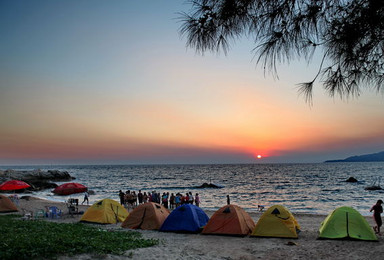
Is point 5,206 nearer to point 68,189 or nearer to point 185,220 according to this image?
point 68,189

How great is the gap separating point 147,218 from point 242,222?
5.10 m

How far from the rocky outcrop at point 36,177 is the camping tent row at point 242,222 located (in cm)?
4769

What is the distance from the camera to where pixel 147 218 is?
51.7ft

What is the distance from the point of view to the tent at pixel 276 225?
1327 centimetres

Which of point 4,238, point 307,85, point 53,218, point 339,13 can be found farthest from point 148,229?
point 339,13

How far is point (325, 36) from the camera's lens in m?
5.43

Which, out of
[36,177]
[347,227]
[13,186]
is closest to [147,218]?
[347,227]

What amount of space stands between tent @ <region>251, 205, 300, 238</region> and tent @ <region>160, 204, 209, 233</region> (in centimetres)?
280

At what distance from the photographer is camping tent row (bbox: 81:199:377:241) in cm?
1278

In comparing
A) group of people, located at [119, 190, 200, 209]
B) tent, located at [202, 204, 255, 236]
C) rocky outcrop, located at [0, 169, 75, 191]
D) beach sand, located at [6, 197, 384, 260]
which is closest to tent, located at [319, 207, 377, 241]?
beach sand, located at [6, 197, 384, 260]

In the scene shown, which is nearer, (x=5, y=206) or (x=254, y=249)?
(x=254, y=249)

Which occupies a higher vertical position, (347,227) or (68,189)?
(68,189)

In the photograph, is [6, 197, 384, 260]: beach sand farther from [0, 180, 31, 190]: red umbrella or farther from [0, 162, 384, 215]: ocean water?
[0, 162, 384, 215]: ocean water

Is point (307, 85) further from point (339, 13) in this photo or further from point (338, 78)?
point (339, 13)
